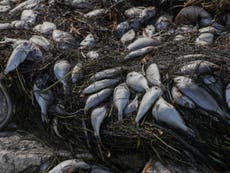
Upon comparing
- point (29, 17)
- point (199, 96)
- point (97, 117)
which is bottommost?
point (97, 117)

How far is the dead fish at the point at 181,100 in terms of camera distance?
11.2 feet

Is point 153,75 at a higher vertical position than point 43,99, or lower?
higher

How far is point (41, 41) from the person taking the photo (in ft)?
14.0

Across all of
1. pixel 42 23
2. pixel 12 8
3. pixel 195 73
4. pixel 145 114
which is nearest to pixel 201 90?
pixel 195 73

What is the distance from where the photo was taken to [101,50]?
4.14m

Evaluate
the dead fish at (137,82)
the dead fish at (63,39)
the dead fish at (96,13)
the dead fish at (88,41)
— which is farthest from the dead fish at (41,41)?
the dead fish at (137,82)

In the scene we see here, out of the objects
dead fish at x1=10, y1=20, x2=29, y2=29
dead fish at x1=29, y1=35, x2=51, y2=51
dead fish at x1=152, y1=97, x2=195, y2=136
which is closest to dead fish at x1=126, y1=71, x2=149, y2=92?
dead fish at x1=152, y1=97, x2=195, y2=136

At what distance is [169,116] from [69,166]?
0.76m

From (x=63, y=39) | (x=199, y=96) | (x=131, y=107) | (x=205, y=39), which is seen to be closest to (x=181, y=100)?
(x=199, y=96)

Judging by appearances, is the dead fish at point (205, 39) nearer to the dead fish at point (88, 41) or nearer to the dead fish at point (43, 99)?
the dead fish at point (88, 41)

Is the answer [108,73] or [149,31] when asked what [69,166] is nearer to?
[108,73]

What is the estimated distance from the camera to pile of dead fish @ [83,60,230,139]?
3.38 meters

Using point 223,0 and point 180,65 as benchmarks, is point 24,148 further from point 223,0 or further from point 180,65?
point 223,0

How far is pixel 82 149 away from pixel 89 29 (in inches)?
48.9
